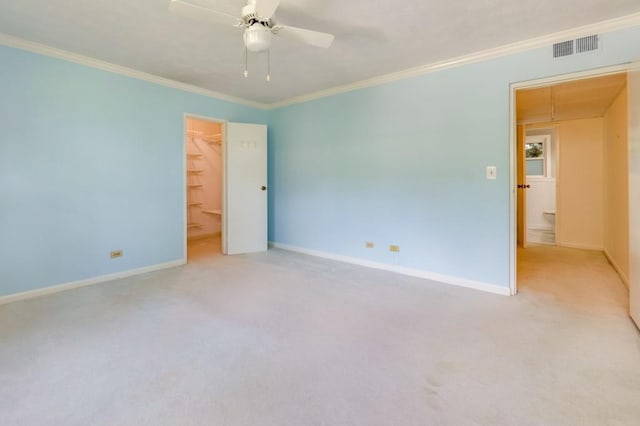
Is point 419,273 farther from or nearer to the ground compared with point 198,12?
nearer to the ground

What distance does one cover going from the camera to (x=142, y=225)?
378 cm

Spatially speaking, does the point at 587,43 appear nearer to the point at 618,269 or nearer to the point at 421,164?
the point at 421,164

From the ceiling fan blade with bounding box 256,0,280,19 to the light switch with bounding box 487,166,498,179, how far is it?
2482mm

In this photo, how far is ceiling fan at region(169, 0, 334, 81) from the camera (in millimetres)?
1838

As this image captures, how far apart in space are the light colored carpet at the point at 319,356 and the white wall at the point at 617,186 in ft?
2.97

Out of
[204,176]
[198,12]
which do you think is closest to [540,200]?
[204,176]

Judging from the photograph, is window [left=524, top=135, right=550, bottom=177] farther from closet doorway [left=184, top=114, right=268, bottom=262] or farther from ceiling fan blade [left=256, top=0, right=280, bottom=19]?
ceiling fan blade [left=256, top=0, right=280, bottom=19]

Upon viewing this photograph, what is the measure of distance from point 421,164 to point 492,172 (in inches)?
29.5

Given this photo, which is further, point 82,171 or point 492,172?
point 82,171

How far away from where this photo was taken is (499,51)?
2918 millimetres

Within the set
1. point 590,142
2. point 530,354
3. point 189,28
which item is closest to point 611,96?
point 590,142

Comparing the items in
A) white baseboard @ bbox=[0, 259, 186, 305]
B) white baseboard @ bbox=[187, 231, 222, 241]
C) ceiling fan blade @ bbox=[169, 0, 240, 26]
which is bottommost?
white baseboard @ bbox=[0, 259, 186, 305]

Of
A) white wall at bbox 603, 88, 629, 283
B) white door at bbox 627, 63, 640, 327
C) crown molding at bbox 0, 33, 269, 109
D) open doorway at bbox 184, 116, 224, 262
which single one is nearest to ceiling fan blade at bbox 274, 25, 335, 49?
white door at bbox 627, 63, 640, 327

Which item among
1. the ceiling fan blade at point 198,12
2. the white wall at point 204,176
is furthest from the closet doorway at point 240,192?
the ceiling fan blade at point 198,12
